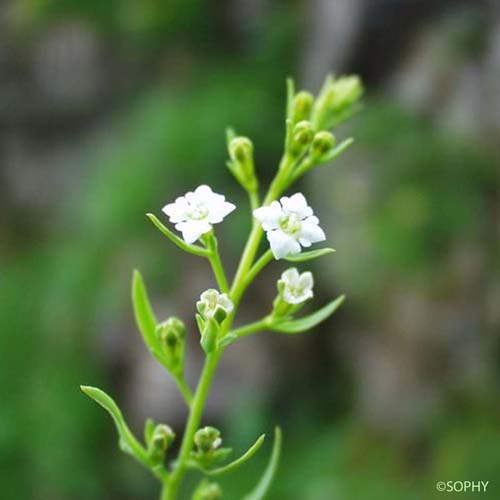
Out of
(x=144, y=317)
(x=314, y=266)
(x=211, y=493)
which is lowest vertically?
(x=314, y=266)

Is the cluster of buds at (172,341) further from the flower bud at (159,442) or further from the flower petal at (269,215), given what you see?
the flower petal at (269,215)

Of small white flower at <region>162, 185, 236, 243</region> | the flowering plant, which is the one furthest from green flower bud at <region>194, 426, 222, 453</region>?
small white flower at <region>162, 185, 236, 243</region>

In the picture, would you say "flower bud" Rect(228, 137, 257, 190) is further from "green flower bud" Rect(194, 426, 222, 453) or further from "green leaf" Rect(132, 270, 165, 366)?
"green flower bud" Rect(194, 426, 222, 453)

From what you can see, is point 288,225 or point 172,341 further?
point 172,341

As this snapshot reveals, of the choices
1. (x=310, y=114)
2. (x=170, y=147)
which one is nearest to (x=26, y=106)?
(x=170, y=147)

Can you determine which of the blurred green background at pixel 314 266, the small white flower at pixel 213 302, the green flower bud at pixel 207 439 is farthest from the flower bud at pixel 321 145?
the blurred green background at pixel 314 266

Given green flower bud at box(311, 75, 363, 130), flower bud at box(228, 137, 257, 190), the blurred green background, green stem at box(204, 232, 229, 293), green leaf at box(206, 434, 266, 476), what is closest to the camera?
green leaf at box(206, 434, 266, 476)

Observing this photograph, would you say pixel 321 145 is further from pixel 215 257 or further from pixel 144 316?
pixel 144 316

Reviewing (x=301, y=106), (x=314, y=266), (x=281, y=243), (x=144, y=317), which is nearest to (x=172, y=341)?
(x=144, y=317)
